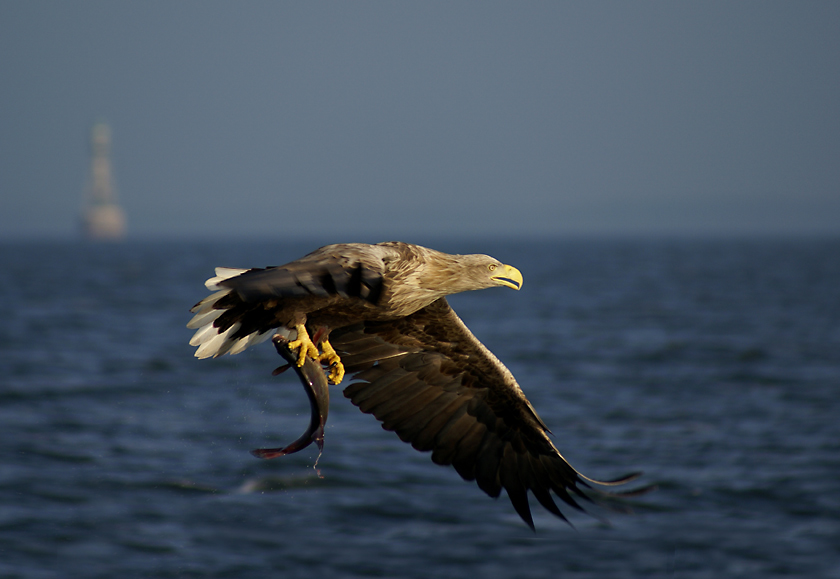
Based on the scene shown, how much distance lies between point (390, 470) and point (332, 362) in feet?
24.5

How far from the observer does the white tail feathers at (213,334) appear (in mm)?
5025

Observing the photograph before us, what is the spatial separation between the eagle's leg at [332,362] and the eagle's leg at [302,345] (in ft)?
0.84

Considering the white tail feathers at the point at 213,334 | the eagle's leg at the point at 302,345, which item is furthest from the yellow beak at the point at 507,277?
the white tail feathers at the point at 213,334

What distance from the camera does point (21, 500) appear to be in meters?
11.3

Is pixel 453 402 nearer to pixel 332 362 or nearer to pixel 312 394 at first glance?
pixel 332 362

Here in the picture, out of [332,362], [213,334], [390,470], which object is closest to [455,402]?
[332,362]

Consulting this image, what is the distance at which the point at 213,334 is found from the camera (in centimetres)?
545

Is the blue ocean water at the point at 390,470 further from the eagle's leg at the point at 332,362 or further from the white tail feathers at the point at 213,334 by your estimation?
the white tail feathers at the point at 213,334

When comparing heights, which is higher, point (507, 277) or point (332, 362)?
point (507, 277)

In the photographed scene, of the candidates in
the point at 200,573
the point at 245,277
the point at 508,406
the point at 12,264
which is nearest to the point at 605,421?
the point at 200,573

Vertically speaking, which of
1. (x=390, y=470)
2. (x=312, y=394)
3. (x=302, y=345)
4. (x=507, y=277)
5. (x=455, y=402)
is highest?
(x=507, y=277)

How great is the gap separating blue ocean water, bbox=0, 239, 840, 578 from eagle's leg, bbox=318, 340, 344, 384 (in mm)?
2509

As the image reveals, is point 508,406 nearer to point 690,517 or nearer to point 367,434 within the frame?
point 690,517

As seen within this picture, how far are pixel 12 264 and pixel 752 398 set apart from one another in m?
68.9
